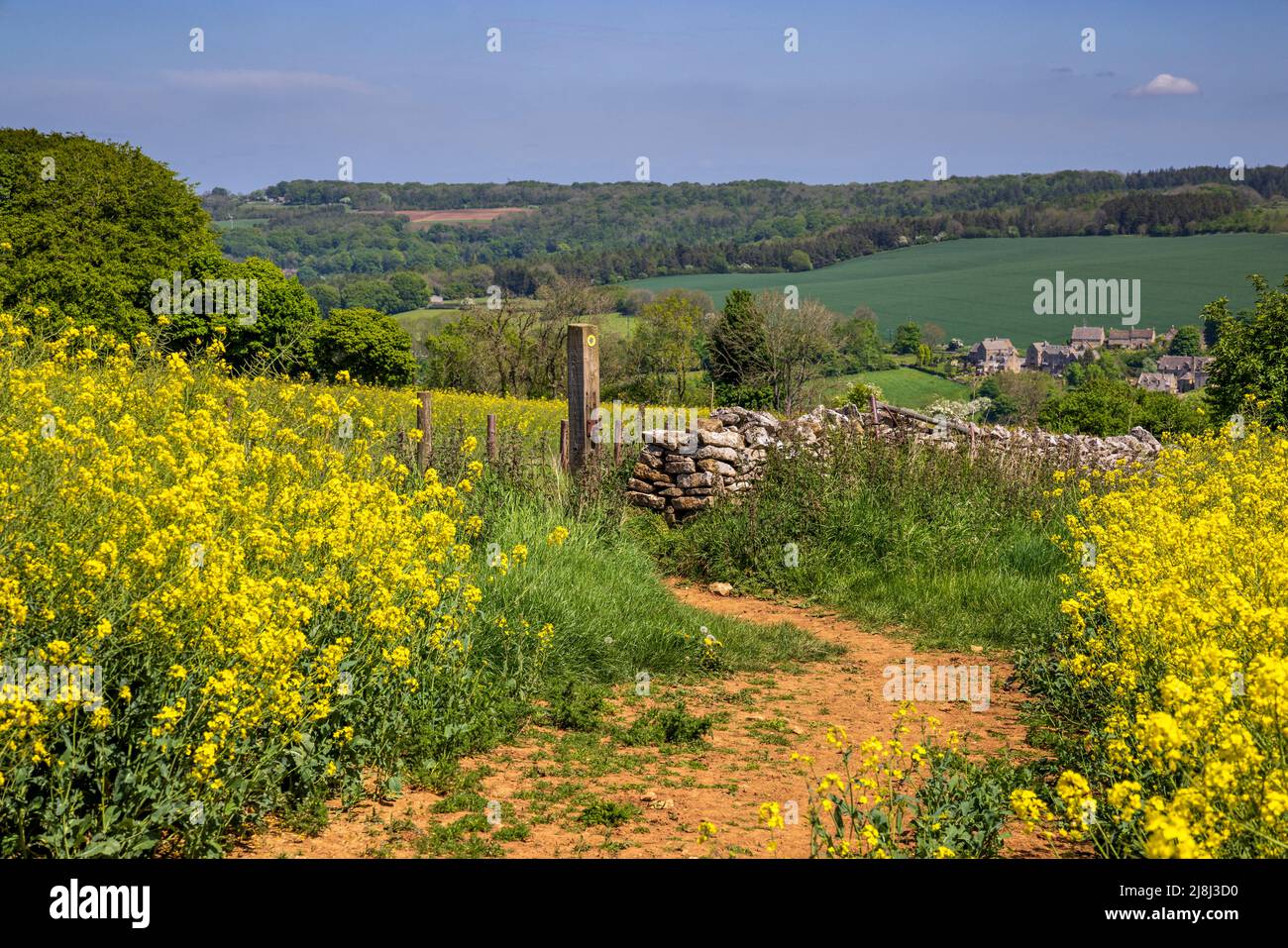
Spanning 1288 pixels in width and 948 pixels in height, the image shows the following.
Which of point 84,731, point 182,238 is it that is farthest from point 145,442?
point 182,238

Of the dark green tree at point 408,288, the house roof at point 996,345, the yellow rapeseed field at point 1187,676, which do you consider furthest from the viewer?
the house roof at point 996,345

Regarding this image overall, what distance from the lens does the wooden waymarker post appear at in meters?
11.3

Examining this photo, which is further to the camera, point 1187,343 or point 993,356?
point 993,356

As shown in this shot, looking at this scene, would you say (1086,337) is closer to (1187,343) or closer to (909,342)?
(1187,343)

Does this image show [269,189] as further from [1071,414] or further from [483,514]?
[483,514]

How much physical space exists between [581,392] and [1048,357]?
263 ft

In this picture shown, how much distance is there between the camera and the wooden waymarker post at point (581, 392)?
37.1 feet

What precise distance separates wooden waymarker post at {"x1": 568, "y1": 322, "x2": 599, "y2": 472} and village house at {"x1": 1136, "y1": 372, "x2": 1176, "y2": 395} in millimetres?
54590

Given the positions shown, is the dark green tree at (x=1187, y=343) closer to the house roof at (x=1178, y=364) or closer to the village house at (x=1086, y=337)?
the house roof at (x=1178, y=364)

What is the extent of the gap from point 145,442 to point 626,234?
106370 millimetres

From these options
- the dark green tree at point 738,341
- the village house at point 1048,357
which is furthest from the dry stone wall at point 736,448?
the village house at point 1048,357

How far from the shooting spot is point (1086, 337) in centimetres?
9256

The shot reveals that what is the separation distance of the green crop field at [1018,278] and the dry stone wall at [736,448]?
7257 centimetres

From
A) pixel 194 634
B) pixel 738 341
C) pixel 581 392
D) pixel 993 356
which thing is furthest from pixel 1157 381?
pixel 194 634
